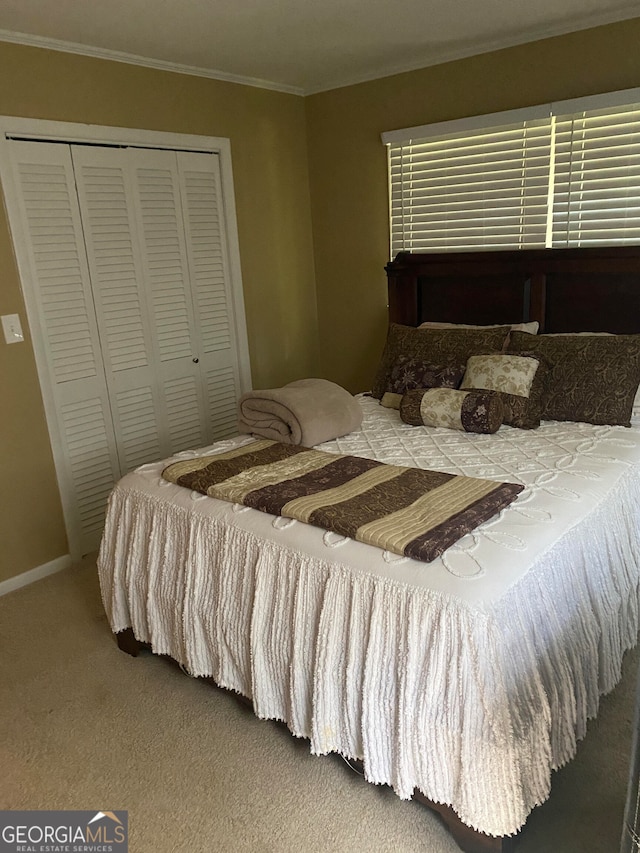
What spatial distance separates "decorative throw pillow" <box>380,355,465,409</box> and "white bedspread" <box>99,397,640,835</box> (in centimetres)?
57

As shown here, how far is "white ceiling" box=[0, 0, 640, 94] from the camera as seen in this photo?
2.49 m

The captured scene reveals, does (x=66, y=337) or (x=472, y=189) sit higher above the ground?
(x=472, y=189)

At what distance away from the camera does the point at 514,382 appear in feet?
8.52

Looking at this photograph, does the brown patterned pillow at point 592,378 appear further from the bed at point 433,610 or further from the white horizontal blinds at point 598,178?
the white horizontal blinds at point 598,178

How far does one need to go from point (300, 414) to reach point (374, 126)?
204 centimetres

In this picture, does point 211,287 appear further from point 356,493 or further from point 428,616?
point 428,616

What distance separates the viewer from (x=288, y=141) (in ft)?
12.8

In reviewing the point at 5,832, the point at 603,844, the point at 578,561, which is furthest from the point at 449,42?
the point at 5,832

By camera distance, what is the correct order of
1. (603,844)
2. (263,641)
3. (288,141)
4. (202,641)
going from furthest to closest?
(288,141)
(202,641)
(263,641)
(603,844)

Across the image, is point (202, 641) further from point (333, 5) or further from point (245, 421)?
point (333, 5)

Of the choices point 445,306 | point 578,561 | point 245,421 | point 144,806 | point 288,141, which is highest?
point 288,141

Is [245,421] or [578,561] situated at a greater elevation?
[245,421]

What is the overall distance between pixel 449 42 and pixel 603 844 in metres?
3.16

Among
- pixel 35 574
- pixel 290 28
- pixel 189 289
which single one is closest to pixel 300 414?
pixel 189 289
